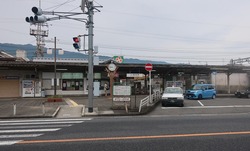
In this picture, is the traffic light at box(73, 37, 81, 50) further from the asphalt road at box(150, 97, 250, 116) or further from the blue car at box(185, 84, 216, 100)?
the blue car at box(185, 84, 216, 100)

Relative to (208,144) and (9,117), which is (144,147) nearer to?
(208,144)

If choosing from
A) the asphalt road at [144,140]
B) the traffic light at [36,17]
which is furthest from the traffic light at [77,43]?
the asphalt road at [144,140]

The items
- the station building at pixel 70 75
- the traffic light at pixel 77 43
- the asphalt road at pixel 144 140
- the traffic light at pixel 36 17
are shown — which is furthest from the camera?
Answer: the station building at pixel 70 75

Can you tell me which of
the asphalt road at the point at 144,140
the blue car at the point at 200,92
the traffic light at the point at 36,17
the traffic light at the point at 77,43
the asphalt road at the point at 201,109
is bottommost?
the asphalt road at the point at 201,109

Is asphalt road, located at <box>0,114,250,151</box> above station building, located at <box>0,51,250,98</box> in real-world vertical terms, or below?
below

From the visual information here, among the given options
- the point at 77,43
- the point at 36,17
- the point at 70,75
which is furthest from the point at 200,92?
the point at 36,17

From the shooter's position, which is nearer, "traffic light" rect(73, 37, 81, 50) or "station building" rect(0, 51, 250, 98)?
"traffic light" rect(73, 37, 81, 50)

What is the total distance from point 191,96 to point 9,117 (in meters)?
19.0

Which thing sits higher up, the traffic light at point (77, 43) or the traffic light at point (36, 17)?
the traffic light at point (36, 17)

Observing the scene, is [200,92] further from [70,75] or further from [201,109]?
[70,75]

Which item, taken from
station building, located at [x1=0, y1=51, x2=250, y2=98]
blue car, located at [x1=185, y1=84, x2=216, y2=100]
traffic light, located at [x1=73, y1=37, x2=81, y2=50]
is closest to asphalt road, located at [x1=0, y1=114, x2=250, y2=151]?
traffic light, located at [x1=73, y1=37, x2=81, y2=50]

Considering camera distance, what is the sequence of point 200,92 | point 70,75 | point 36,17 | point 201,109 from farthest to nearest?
point 70,75, point 200,92, point 201,109, point 36,17

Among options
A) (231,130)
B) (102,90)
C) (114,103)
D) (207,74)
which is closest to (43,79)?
(102,90)

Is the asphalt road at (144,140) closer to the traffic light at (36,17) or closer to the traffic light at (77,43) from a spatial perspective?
the traffic light at (36,17)
